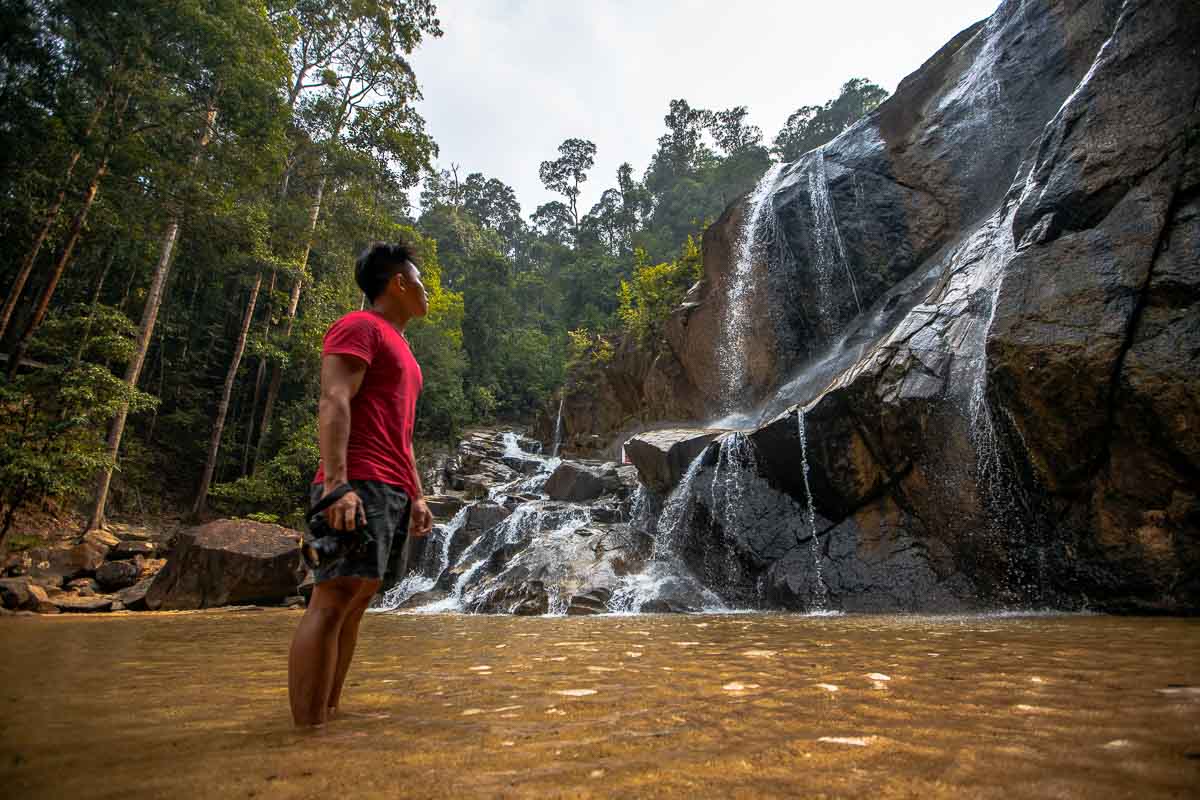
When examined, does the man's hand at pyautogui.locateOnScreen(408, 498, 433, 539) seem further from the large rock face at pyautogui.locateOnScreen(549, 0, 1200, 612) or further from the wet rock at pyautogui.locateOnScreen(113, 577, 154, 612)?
the wet rock at pyautogui.locateOnScreen(113, 577, 154, 612)

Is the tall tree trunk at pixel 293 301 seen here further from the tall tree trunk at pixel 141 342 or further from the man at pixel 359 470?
the man at pixel 359 470

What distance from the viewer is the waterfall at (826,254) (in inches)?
543

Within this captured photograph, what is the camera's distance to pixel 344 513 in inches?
73.5

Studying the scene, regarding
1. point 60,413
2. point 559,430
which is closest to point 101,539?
point 60,413

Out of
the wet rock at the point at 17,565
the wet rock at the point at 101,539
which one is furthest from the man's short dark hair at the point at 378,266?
the wet rock at the point at 101,539

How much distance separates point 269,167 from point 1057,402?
15413 mm

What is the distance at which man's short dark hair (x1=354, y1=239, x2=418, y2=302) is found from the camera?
2.47 m

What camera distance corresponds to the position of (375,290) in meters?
2.47

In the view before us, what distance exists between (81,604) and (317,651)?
30.3 feet

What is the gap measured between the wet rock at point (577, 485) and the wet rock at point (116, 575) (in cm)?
819

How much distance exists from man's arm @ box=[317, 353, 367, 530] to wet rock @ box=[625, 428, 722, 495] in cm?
877

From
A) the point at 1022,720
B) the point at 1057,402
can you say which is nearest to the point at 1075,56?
the point at 1057,402

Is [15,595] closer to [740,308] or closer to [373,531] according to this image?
[373,531]

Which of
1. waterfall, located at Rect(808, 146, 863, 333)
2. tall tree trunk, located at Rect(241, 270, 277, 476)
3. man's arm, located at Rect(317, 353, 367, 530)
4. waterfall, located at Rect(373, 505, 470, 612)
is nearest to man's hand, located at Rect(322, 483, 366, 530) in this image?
man's arm, located at Rect(317, 353, 367, 530)
